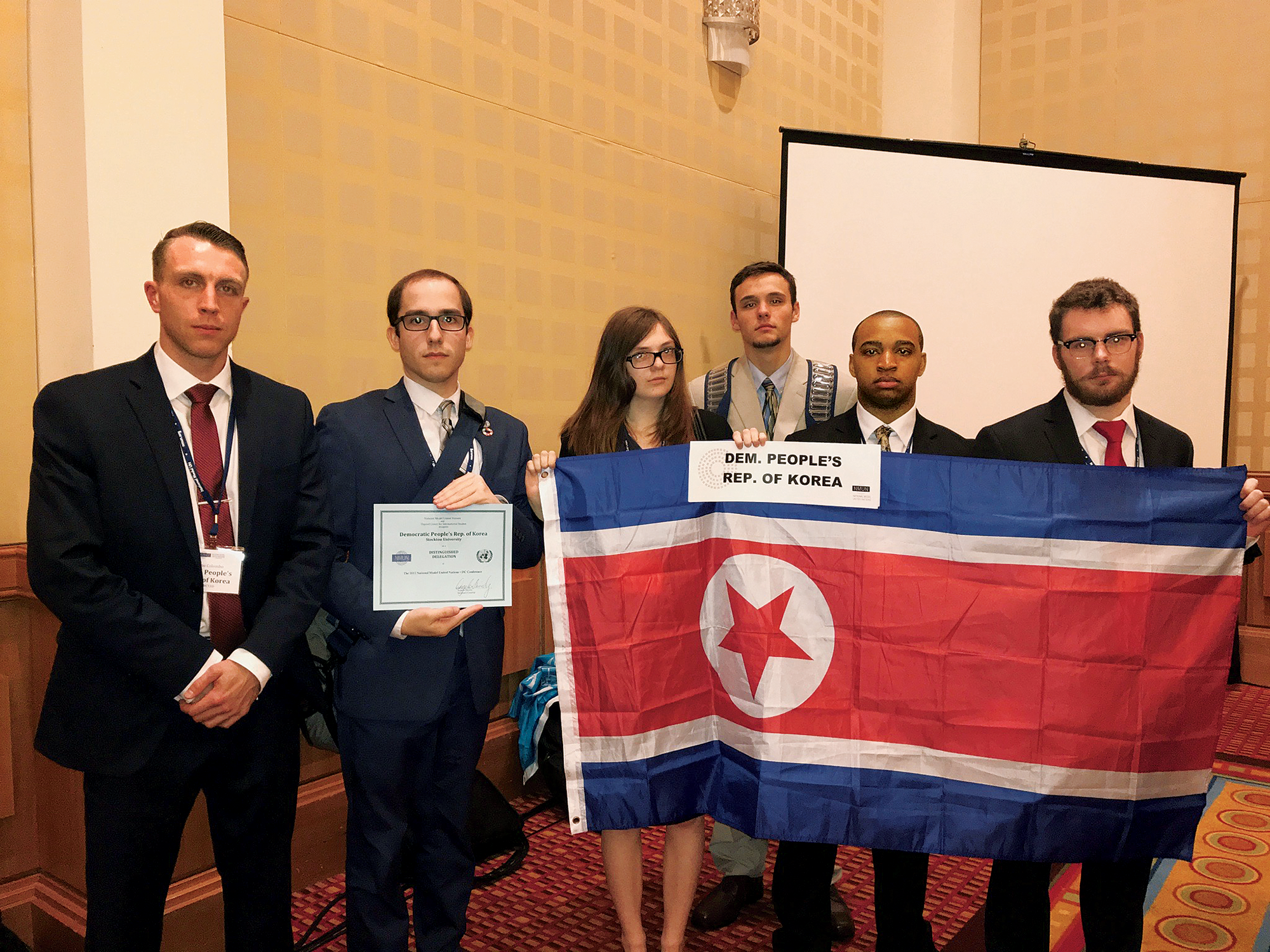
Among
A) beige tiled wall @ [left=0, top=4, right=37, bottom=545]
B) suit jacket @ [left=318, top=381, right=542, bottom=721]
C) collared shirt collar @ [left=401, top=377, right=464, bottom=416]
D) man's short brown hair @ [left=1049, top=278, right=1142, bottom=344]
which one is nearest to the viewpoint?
man's short brown hair @ [left=1049, top=278, right=1142, bottom=344]

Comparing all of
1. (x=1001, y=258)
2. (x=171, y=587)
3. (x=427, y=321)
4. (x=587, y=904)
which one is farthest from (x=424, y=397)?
(x=1001, y=258)

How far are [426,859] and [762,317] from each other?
1815mm

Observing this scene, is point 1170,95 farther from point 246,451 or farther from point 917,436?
point 246,451

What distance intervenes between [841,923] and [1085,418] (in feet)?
5.03

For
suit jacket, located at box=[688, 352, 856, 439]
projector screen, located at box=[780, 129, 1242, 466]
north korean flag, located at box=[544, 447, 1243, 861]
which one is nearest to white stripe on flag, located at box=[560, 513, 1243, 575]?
north korean flag, located at box=[544, 447, 1243, 861]

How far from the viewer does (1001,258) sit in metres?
4.61

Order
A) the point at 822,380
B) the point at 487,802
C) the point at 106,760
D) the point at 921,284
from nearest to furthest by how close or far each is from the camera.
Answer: the point at 106,760 → the point at 822,380 → the point at 487,802 → the point at 921,284

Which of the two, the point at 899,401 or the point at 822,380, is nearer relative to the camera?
the point at 899,401

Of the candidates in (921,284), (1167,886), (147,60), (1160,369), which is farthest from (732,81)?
(1167,886)

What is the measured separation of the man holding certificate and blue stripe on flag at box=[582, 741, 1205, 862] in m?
0.37

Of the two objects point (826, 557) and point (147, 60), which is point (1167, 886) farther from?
point (147, 60)

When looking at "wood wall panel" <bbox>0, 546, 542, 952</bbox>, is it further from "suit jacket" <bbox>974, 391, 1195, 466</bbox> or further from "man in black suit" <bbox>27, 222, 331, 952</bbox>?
"suit jacket" <bbox>974, 391, 1195, 466</bbox>

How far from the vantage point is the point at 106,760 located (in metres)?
1.75

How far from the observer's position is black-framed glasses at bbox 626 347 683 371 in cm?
221
